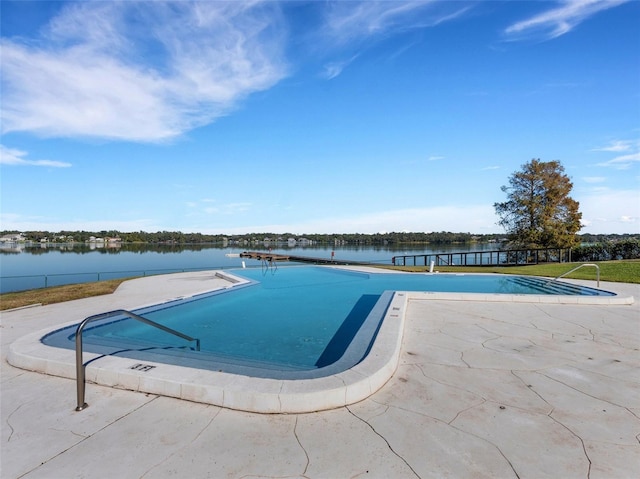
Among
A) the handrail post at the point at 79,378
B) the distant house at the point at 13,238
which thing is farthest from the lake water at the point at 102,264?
the distant house at the point at 13,238

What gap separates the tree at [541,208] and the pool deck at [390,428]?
21.7 m

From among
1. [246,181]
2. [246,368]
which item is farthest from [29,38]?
[246,181]

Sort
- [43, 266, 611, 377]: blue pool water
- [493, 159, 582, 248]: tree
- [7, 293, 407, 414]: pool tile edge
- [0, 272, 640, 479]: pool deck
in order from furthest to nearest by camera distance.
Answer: [493, 159, 582, 248]: tree
[43, 266, 611, 377]: blue pool water
[7, 293, 407, 414]: pool tile edge
[0, 272, 640, 479]: pool deck

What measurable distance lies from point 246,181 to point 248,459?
1004 inches

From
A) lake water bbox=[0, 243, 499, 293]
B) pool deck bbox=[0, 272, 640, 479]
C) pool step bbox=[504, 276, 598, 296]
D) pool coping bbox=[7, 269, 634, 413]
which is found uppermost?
pool step bbox=[504, 276, 598, 296]

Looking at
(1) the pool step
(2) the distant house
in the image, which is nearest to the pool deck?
(1) the pool step

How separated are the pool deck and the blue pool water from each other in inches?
29.6

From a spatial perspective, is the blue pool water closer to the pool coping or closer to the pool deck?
the pool coping

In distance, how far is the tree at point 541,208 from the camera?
73.4 feet

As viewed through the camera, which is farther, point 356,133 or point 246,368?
point 356,133

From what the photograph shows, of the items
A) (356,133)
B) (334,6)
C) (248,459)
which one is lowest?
(248,459)

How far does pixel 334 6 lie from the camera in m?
10.6

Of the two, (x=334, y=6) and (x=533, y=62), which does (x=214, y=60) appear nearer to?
(x=334, y=6)

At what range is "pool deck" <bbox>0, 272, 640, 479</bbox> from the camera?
6.97 ft
